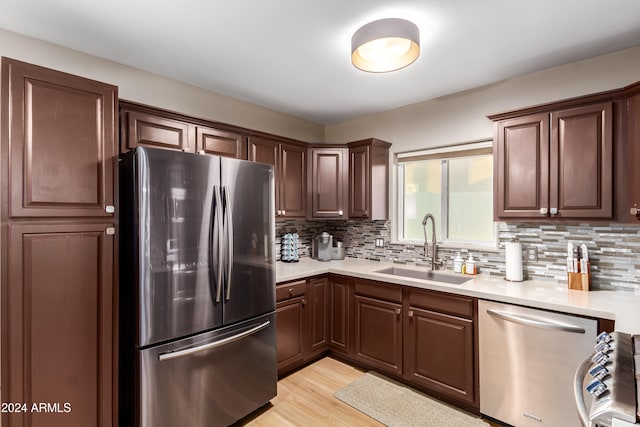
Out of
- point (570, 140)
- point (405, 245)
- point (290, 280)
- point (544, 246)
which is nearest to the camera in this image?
point (570, 140)

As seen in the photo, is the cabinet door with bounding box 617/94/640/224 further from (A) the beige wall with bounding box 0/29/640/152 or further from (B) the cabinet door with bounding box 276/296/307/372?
(B) the cabinet door with bounding box 276/296/307/372

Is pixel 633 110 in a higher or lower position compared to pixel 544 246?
higher

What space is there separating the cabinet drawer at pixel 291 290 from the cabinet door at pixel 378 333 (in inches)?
20.3

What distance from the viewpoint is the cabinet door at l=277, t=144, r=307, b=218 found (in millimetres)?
3182

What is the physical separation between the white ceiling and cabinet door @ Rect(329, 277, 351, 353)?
6.13ft

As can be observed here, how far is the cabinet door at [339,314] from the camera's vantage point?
299cm

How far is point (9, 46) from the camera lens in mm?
1898

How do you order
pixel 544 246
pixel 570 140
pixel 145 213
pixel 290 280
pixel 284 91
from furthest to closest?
pixel 284 91, pixel 290 280, pixel 544 246, pixel 570 140, pixel 145 213

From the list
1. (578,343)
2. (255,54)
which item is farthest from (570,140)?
(255,54)

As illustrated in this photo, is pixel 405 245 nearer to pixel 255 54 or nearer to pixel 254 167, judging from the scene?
pixel 254 167

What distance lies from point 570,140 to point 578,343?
1.30 metres

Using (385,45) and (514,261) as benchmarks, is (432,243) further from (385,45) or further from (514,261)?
(385,45)

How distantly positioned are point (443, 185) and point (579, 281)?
53.4 inches

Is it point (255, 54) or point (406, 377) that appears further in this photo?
point (406, 377)
